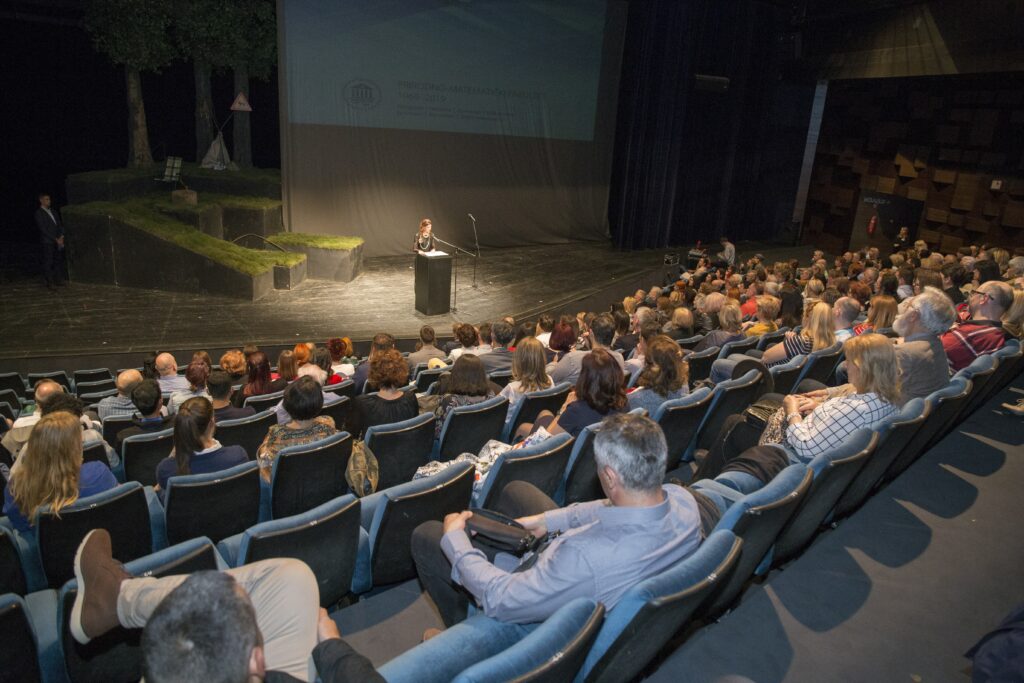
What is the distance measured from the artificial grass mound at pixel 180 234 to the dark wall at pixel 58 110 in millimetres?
3418

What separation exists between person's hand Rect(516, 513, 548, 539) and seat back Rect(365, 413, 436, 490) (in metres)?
1.35

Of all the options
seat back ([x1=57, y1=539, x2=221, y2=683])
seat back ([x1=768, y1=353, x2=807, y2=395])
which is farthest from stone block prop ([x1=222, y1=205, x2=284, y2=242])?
seat back ([x1=57, y1=539, x2=221, y2=683])

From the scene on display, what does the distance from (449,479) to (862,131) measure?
1464 centimetres

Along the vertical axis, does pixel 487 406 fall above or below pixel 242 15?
below

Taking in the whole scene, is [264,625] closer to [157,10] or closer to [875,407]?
[875,407]

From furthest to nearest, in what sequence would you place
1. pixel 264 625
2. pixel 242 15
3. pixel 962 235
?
pixel 962 235, pixel 242 15, pixel 264 625

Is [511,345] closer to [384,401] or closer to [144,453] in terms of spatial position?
[384,401]

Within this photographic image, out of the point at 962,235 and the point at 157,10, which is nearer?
the point at 157,10

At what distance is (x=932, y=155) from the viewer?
1242 centimetres

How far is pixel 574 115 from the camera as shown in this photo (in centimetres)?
1433

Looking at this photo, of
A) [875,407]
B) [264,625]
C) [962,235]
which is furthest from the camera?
[962,235]

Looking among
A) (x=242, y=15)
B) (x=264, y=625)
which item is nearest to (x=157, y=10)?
(x=242, y=15)

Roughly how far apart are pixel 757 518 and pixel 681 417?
145cm

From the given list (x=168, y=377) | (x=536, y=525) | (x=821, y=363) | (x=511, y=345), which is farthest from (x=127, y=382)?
(x=821, y=363)
